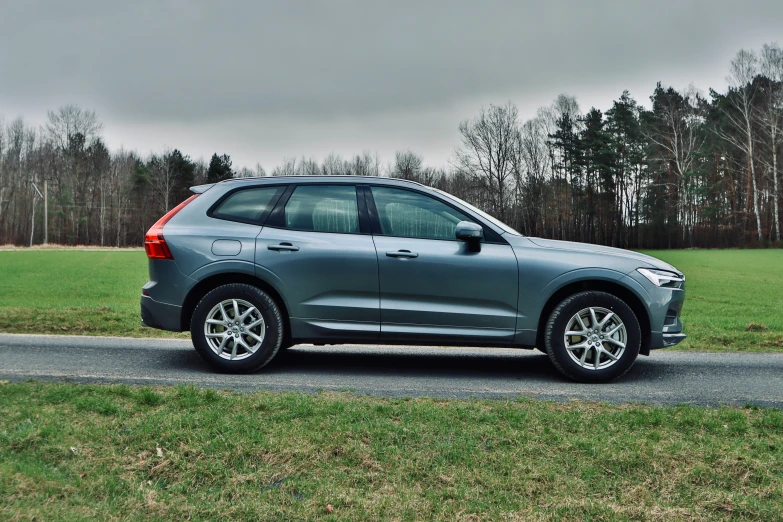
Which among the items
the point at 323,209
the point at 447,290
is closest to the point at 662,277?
the point at 447,290

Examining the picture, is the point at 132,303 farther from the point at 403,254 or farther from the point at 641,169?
the point at 641,169

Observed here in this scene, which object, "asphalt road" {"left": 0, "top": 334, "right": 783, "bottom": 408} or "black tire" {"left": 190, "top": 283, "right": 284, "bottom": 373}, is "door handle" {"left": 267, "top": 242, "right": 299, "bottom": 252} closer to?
"black tire" {"left": 190, "top": 283, "right": 284, "bottom": 373}

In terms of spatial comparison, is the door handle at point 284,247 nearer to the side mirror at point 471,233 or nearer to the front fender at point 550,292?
the side mirror at point 471,233

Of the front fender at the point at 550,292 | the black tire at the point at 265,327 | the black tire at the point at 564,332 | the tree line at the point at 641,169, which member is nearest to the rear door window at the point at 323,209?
the black tire at the point at 265,327

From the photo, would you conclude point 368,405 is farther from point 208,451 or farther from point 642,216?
point 642,216

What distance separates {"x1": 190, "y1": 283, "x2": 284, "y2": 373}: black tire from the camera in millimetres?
6301

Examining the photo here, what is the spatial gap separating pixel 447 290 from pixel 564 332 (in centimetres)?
111

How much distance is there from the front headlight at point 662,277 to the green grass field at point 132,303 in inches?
132

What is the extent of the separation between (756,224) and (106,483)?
67869mm

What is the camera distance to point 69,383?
5395 millimetres

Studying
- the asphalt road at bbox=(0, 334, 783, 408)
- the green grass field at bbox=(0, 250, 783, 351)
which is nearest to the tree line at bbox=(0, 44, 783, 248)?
the green grass field at bbox=(0, 250, 783, 351)

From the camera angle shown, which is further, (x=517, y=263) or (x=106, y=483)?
(x=517, y=263)

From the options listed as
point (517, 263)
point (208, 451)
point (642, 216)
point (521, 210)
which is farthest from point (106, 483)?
point (642, 216)

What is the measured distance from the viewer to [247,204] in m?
6.71
